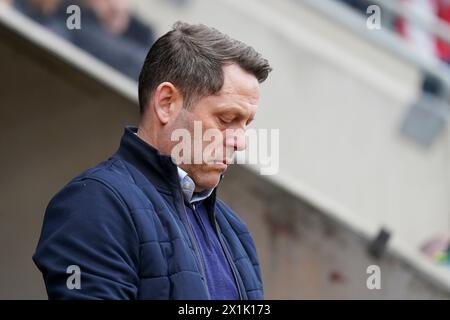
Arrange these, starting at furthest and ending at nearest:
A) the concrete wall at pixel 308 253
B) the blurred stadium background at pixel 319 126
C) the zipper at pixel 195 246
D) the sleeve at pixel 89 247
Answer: the concrete wall at pixel 308 253 → the blurred stadium background at pixel 319 126 → the zipper at pixel 195 246 → the sleeve at pixel 89 247

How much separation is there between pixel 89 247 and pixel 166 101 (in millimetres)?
352

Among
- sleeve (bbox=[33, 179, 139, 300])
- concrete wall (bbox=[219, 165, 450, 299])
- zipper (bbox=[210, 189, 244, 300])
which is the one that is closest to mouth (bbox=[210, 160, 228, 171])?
zipper (bbox=[210, 189, 244, 300])

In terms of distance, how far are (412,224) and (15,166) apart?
6.30ft

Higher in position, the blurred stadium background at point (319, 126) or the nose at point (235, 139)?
the blurred stadium background at point (319, 126)

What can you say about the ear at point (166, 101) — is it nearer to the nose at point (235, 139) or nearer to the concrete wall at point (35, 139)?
the nose at point (235, 139)

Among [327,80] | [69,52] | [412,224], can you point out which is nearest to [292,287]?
[412,224]

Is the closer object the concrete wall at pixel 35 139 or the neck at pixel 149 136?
the neck at pixel 149 136

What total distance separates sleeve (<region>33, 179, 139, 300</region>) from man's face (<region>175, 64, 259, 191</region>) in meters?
0.20

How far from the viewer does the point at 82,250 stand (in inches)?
68.7

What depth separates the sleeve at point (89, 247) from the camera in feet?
5.65

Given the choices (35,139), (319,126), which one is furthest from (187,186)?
(35,139)

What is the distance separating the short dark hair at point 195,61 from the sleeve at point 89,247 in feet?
0.83

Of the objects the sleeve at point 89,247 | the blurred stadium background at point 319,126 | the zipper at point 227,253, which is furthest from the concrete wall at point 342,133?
the sleeve at point 89,247

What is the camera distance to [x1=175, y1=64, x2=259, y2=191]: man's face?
192 cm
